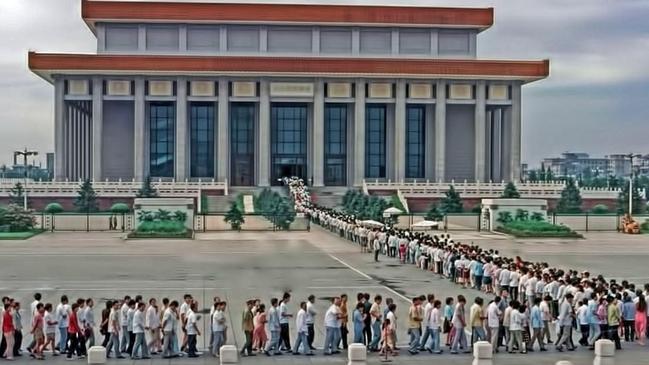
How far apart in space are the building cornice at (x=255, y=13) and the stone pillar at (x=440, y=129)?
360 inches

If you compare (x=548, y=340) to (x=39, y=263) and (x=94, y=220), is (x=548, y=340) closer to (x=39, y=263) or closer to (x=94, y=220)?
(x=39, y=263)

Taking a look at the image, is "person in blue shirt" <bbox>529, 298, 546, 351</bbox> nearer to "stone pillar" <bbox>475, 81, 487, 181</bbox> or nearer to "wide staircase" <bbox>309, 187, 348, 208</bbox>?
"wide staircase" <bbox>309, 187, 348, 208</bbox>

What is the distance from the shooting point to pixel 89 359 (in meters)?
19.6

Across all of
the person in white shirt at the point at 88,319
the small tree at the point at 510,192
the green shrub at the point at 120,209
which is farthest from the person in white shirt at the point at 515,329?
the small tree at the point at 510,192

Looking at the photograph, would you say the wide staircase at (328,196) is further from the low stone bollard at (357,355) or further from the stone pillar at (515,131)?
the low stone bollard at (357,355)

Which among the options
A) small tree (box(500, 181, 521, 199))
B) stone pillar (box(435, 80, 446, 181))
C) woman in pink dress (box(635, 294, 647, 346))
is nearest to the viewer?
woman in pink dress (box(635, 294, 647, 346))

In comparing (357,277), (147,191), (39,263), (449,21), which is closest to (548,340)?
(357,277)

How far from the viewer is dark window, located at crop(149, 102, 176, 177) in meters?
92.3

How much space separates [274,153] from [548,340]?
72.5 m

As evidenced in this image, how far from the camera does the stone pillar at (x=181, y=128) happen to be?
288 feet

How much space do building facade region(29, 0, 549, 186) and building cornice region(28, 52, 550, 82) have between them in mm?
97

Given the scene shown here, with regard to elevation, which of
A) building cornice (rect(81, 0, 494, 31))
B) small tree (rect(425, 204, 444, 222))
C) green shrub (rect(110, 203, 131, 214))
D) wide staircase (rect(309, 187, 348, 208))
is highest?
building cornice (rect(81, 0, 494, 31))

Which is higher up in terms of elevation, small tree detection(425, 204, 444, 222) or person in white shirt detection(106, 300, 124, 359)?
small tree detection(425, 204, 444, 222)

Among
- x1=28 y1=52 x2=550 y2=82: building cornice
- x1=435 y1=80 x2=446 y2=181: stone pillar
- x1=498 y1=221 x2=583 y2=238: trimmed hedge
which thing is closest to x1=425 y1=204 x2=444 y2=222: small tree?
x1=498 y1=221 x2=583 y2=238: trimmed hedge
